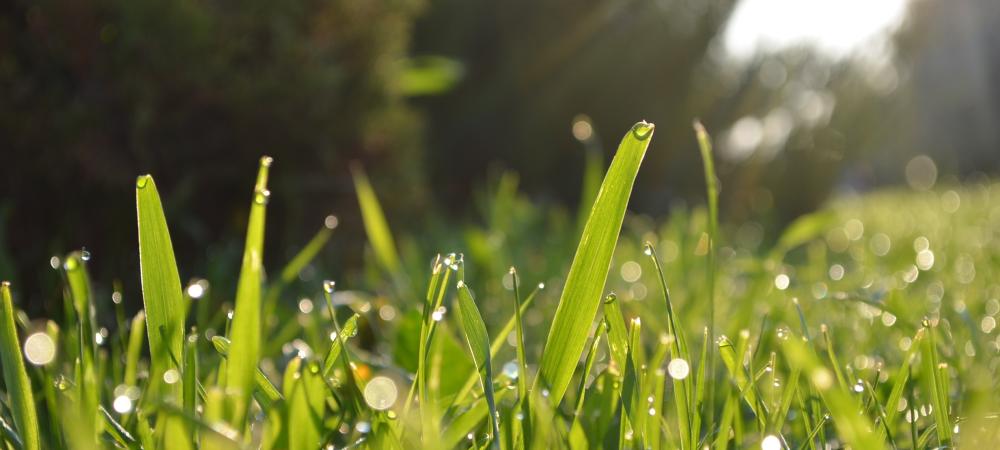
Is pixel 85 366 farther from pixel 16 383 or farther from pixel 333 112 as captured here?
pixel 333 112

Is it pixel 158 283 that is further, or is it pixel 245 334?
pixel 158 283

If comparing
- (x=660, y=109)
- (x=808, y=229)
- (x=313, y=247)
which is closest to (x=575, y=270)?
(x=313, y=247)

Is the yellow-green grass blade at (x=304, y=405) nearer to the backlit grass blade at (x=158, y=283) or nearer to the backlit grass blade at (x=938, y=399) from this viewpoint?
the backlit grass blade at (x=158, y=283)

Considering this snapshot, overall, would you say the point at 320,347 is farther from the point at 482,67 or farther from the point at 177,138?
the point at 482,67

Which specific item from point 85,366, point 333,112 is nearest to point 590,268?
point 85,366

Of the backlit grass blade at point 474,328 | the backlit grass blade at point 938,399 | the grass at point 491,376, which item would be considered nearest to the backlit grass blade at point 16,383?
the grass at point 491,376
